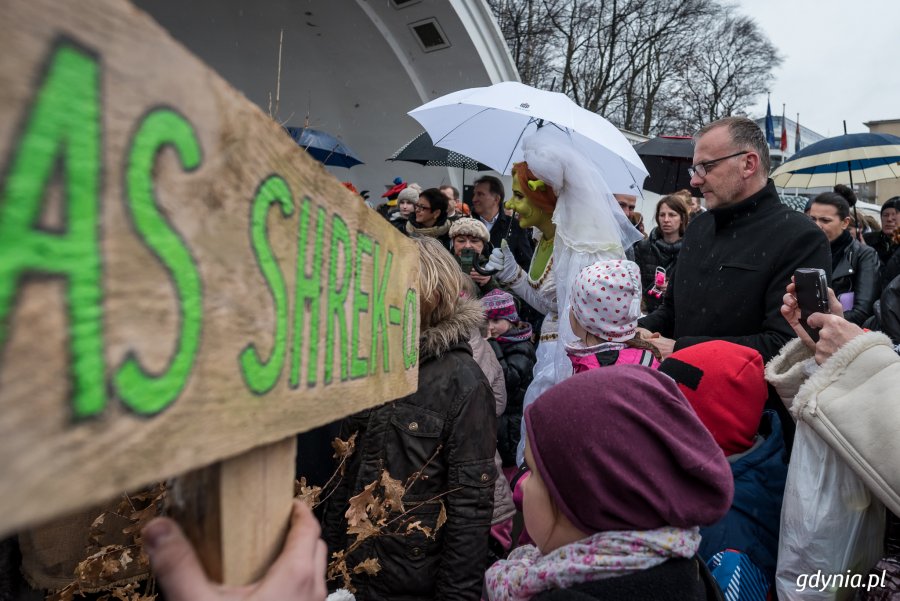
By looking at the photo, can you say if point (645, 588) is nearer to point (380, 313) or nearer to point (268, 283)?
point (380, 313)

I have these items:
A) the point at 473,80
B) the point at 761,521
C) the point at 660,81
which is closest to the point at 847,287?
the point at 761,521

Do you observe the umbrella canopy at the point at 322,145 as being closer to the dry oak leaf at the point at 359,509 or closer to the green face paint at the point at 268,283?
the dry oak leaf at the point at 359,509

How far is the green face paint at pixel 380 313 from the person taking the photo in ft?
2.81

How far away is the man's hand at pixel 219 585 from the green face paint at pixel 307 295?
0.19 m

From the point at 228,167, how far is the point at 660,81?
26.2m

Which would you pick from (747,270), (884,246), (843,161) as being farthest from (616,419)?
(843,161)

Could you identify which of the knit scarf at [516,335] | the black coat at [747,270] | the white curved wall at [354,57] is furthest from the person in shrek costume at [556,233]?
the white curved wall at [354,57]

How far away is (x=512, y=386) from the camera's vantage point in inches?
128

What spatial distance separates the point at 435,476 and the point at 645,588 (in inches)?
34.3

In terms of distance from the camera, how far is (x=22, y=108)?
350 millimetres

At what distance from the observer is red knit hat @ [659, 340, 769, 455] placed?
6.08 ft

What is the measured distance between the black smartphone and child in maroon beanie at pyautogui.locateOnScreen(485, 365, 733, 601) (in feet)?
2.87

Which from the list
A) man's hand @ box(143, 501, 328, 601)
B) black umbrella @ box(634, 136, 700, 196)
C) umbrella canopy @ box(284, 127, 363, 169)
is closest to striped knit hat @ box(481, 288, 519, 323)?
man's hand @ box(143, 501, 328, 601)

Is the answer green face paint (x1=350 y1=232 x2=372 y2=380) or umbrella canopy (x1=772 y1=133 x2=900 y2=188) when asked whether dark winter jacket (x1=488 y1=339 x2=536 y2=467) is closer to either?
green face paint (x1=350 y1=232 x2=372 y2=380)
